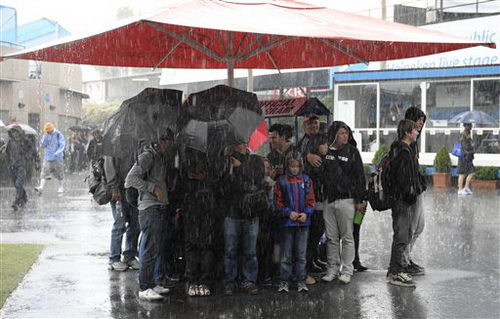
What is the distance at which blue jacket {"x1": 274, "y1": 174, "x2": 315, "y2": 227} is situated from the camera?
7.33m

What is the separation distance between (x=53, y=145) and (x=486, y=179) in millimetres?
12302

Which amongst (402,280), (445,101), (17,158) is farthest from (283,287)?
(445,101)

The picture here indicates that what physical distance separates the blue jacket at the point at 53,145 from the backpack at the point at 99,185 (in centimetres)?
971

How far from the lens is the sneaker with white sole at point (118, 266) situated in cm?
845

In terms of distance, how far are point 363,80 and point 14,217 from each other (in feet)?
46.8

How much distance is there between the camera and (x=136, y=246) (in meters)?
8.66

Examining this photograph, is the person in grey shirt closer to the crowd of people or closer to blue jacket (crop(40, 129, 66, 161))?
the crowd of people

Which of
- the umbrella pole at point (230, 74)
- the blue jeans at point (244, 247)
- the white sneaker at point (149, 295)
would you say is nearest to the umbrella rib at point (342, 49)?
the umbrella pole at point (230, 74)

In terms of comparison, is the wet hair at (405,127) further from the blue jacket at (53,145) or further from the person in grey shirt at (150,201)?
the blue jacket at (53,145)

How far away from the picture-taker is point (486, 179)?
827 inches

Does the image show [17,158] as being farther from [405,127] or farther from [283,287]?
[405,127]

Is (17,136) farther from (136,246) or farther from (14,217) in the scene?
(136,246)

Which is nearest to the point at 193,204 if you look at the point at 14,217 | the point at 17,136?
the point at 14,217

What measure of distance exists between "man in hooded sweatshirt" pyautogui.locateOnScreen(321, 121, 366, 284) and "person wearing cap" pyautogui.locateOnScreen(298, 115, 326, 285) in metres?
0.09
